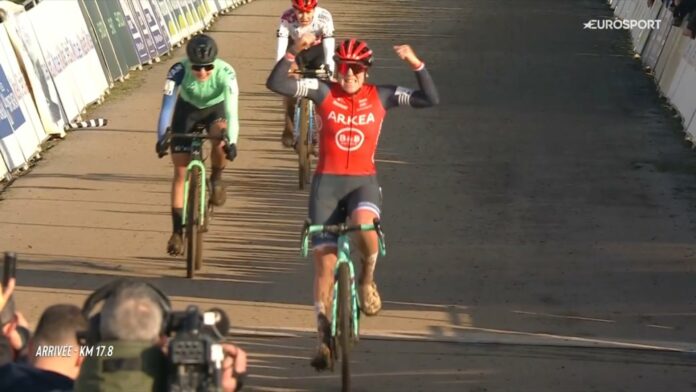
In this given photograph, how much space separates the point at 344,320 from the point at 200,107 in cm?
421

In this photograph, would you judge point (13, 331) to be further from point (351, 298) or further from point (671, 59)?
point (671, 59)

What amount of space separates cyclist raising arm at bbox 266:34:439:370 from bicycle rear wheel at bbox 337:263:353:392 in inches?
20.4

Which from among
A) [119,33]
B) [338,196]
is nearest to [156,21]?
[119,33]

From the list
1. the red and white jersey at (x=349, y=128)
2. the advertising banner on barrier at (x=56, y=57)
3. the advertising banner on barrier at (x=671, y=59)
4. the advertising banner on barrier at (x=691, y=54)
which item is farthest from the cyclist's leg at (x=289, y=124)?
the red and white jersey at (x=349, y=128)

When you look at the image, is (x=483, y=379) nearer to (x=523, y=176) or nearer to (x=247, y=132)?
(x=523, y=176)

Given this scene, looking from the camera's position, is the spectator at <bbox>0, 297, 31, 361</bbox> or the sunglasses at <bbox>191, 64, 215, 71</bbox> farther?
the sunglasses at <bbox>191, 64, 215, 71</bbox>

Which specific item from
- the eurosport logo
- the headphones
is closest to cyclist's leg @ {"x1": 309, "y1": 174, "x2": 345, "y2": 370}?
the headphones

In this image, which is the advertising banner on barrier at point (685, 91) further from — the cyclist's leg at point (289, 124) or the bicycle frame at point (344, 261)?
the bicycle frame at point (344, 261)

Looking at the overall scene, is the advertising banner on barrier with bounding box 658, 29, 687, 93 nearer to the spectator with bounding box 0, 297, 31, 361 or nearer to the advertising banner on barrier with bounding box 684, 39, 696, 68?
the advertising banner on barrier with bounding box 684, 39, 696, 68

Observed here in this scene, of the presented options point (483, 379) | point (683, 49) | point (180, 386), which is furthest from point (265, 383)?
point (683, 49)

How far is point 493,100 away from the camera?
73.2ft

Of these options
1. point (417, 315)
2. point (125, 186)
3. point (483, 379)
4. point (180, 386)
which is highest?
point (180, 386)

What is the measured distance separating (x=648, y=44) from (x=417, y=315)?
14347mm

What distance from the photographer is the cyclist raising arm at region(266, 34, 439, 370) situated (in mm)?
9945
